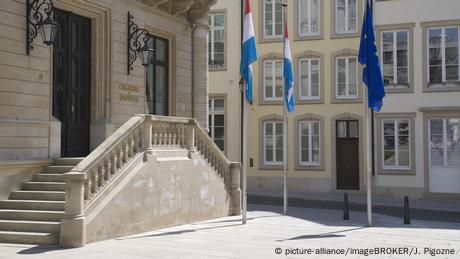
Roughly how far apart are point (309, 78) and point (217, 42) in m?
5.42

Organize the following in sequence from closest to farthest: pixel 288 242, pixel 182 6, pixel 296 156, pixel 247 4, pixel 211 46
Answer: pixel 288 242, pixel 247 4, pixel 182 6, pixel 296 156, pixel 211 46

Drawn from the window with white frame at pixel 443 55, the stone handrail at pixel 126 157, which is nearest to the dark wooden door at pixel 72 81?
the stone handrail at pixel 126 157

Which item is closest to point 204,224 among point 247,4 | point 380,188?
Result: point 247,4

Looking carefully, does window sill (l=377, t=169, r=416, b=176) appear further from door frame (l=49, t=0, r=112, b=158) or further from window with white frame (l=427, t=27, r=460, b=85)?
door frame (l=49, t=0, r=112, b=158)

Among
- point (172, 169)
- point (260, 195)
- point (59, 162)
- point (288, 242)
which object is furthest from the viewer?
point (260, 195)

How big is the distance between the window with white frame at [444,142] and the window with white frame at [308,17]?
7.33 meters

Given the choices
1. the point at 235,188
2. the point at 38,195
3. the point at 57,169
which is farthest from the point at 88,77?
the point at 235,188

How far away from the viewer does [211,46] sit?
3139cm

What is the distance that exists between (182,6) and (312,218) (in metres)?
7.44

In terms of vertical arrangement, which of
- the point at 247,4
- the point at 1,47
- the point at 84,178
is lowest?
the point at 84,178

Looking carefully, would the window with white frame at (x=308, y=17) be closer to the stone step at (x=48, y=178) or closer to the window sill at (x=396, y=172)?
the window sill at (x=396, y=172)

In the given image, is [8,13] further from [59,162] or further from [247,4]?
[247,4]

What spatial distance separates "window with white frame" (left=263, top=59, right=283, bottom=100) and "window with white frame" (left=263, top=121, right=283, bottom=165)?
139 cm

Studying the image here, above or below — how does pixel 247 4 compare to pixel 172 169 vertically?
above
